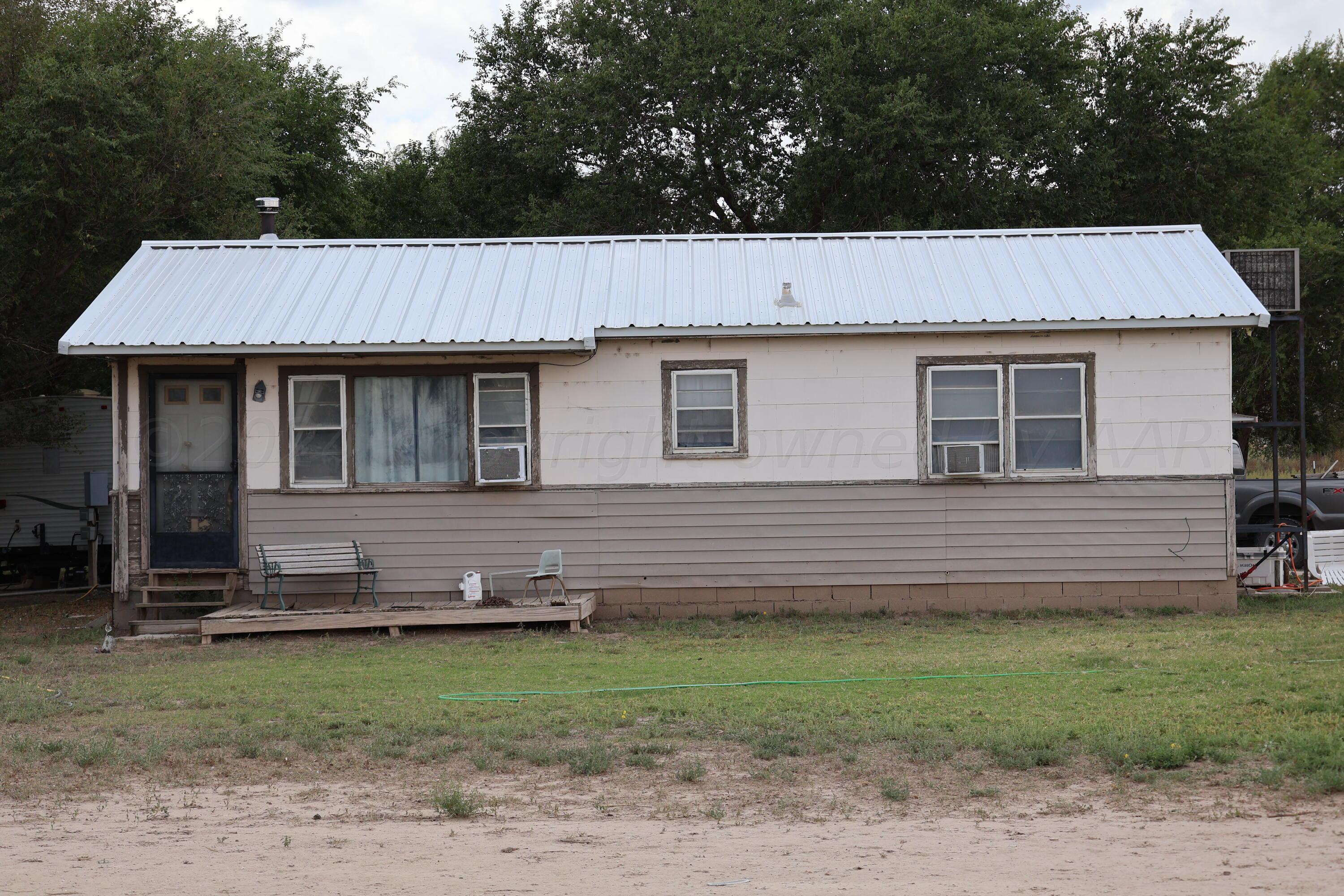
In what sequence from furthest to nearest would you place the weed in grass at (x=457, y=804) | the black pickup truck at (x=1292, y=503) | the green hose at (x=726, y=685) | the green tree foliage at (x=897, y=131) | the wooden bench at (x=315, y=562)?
the green tree foliage at (x=897, y=131) < the black pickup truck at (x=1292, y=503) < the wooden bench at (x=315, y=562) < the green hose at (x=726, y=685) < the weed in grass at (x=457, y=804)

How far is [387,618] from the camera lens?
11.9 meters

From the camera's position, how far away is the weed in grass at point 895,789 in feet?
19.4

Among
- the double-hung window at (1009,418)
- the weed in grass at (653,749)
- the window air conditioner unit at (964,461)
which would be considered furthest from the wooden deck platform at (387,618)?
the weed in grass at (653,749)

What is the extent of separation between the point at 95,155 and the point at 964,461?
10.5 metres

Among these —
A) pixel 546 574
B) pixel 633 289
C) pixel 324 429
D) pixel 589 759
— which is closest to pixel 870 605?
pixel 546 574

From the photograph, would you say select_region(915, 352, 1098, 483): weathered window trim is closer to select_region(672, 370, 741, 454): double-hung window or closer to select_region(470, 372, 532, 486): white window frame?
select_region(672, 370, 741, 454): double-hung window

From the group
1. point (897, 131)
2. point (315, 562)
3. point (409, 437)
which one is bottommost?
point (315, 562)

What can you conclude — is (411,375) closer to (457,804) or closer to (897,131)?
(457,804)

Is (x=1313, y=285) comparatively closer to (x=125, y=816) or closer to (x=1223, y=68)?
(x=1223, y=68)

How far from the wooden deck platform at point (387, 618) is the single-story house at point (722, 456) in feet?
2.22

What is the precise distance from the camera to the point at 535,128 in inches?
1017

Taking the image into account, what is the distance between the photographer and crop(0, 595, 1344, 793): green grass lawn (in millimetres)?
6762

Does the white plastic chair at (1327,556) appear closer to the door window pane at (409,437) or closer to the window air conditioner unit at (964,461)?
the window air conditioner unit at (964,461)

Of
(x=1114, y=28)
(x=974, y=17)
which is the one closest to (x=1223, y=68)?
(x=1114, y=28)
